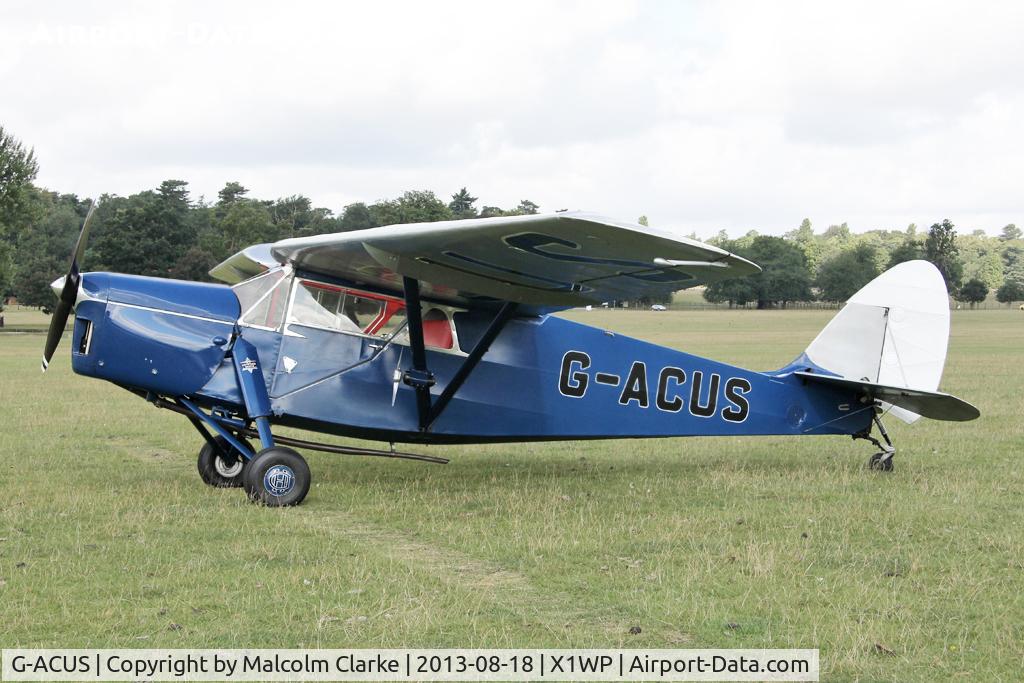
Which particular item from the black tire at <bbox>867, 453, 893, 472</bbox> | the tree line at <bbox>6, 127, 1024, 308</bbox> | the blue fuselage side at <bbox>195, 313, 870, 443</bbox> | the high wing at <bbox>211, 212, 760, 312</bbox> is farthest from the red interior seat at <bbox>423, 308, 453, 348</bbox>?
the tree line at <bbox>6, 127, 1024, 308</bbox>

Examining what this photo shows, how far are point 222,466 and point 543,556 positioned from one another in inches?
169

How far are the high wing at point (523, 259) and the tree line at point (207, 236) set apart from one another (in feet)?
113

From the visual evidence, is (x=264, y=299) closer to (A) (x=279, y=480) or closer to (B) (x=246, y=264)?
(A) (x=279, y=480)

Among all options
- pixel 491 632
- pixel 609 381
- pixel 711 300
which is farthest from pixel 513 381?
pixel 711 300

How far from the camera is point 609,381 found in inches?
414

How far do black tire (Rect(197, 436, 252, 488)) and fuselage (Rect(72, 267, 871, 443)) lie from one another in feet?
2.31

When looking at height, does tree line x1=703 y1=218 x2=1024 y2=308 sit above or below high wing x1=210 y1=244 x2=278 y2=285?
above

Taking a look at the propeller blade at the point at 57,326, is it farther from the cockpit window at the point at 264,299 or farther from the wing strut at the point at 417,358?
the wing strut at the point at 417,358

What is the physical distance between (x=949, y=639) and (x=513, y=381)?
5543mm

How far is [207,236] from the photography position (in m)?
76.5

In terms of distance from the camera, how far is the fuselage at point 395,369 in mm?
8938

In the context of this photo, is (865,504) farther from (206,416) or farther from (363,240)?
(206,416)
